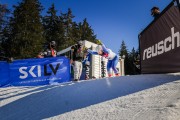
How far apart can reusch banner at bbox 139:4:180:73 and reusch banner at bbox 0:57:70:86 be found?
5.51m

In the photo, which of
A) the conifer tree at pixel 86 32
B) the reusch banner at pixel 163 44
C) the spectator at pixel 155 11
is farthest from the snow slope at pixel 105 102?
the conifer tree at pixel 86 32

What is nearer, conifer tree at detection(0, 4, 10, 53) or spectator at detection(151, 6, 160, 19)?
spectator at detection(151, 6, 160, 19)

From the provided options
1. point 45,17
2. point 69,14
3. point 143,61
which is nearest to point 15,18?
point 45,17

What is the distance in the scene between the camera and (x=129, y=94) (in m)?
6.15

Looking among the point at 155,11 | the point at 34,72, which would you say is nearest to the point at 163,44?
the point at 155,11

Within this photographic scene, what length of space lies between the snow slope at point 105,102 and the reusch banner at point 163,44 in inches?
26.7

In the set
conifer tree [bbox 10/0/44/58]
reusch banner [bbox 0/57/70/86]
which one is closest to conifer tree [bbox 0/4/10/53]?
conifer tree [bbox 10/0/44/58]

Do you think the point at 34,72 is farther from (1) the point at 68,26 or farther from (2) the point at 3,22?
(1) the point at 68,26

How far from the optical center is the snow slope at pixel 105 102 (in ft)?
15.9

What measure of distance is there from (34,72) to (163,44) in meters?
8.06

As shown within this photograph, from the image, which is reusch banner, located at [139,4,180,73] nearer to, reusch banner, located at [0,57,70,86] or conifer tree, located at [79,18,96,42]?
reusch banner, located at [0,57,70,86]

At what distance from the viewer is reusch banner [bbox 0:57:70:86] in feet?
46.1

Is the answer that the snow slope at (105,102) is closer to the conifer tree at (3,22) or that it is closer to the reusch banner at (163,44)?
the reusch banner at (163,44)

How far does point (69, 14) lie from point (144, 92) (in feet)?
202
